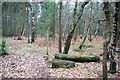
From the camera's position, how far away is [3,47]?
7922 millimetres

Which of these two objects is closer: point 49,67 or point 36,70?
point 36,70

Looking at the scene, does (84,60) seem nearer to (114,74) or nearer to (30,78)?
(114,74)

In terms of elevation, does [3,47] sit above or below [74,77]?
above

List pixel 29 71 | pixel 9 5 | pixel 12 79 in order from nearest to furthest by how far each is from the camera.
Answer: pixel 12 79 → pixel 29 71 → pixel 9 5

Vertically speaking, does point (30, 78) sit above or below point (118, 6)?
below

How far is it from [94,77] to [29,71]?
12.5ft

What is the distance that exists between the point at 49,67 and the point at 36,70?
37.4 inches

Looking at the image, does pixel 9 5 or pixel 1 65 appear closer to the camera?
pixel 1 65

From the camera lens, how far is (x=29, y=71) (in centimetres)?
589

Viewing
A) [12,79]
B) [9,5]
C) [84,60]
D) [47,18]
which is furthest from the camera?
[9,5]

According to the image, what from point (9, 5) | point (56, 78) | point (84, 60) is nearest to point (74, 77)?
point (56, 78)

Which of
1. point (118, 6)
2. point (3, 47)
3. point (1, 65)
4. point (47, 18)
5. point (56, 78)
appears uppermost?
point (47, 18)

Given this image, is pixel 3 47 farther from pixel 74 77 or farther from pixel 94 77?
pixel 94 77

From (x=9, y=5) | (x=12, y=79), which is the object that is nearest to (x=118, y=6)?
(x=12, y=79)
